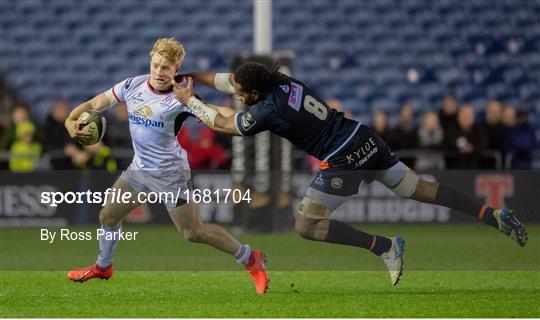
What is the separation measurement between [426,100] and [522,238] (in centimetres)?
1136

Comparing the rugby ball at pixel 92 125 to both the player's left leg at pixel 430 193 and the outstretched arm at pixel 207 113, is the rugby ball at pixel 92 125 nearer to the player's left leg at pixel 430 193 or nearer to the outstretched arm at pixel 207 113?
the outstretched arm at pixel 207 113

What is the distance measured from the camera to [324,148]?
9328 mm

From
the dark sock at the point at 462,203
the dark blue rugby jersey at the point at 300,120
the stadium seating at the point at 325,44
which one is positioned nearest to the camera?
the dark blue rugby jersey at the point at 300,120

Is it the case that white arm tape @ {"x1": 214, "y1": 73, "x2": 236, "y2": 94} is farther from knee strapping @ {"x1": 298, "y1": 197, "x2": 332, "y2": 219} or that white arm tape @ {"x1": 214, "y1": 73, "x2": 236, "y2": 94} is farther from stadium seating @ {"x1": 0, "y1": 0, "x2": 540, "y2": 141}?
stadium seating @ {"x1": 0, "y1": 0, "x2": 540, "y2": 141}

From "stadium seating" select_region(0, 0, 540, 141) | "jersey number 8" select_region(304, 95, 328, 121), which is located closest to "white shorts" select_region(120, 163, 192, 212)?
"jersey number 8" select_region(304, 95, 328, 121)

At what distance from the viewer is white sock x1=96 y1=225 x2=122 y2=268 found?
31.6ft

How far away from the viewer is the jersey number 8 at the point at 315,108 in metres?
9.20

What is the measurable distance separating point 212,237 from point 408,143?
8070mm

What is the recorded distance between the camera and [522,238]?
946 cm

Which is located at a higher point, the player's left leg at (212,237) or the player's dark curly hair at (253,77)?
the player's dark curly hair at (253,77)

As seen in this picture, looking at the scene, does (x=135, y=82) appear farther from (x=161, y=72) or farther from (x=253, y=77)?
(x=253, y=77)

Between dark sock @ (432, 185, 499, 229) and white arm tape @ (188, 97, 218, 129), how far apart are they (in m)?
1.81

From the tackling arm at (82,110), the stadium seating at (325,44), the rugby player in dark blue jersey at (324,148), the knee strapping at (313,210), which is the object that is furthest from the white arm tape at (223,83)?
the stadium seating at (325,44)

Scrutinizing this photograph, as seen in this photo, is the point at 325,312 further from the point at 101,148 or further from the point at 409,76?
the point at 409,76
